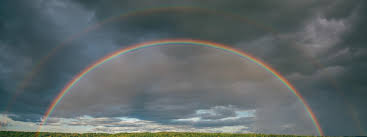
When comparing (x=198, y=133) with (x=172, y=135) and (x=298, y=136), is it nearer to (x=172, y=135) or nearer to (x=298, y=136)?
(x=172, y=135)

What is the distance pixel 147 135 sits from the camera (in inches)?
1262

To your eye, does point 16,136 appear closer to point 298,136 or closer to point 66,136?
point 66,136

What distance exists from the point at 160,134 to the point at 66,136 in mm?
11132

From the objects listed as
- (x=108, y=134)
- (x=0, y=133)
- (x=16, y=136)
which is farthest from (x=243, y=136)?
(x=0, y=133)

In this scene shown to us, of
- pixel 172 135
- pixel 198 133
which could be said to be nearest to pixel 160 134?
pixel 172 135

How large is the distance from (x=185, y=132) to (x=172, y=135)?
1802 millimetres

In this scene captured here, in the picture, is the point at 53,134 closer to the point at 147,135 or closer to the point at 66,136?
the point at 66,136

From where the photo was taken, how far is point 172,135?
105ft

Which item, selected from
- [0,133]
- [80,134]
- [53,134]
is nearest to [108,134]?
[80,134]

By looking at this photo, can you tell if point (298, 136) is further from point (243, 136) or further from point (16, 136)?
point (16, 136)

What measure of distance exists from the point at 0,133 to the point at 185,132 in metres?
22.5

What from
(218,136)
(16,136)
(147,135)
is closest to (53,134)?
(16,136)

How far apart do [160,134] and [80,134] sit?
381 inches

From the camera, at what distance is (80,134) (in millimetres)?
32719
